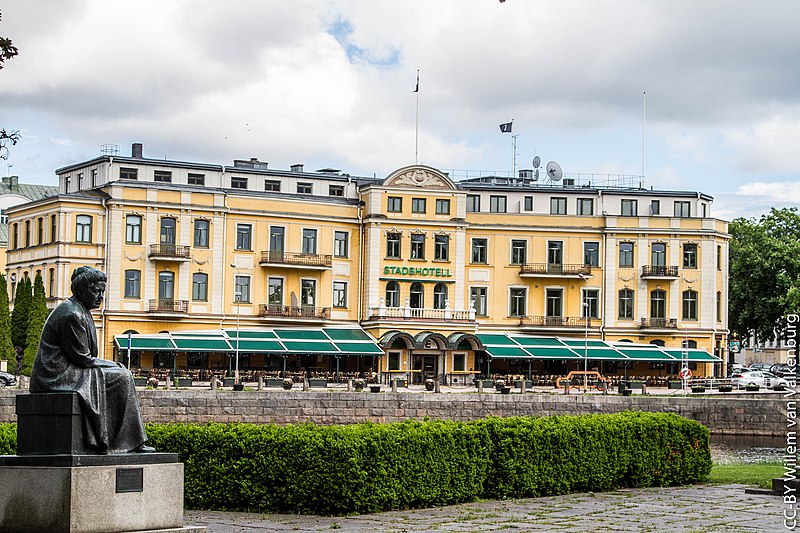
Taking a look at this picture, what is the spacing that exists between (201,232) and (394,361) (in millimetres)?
14625

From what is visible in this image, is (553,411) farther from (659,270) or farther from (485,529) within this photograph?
(485,529)

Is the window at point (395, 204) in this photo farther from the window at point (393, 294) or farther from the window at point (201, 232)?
the window at point (201, 232)

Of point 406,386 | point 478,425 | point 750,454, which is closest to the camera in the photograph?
point 478,425

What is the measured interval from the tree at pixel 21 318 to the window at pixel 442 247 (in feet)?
83.8

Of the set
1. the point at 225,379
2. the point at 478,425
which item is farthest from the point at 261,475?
the point at 225,379

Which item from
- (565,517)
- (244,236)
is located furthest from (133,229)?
(565,517)

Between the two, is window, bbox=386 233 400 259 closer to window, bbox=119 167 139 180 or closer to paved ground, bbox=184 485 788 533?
window, bbox=119 167 139 180

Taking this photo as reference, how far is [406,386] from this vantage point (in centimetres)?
7288

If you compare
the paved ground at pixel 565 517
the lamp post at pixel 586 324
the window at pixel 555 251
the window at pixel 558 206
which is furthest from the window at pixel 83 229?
the paved ground at pixel 565 517

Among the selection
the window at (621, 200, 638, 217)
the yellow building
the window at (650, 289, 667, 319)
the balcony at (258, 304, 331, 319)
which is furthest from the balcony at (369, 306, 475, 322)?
the window at (621, 200, 638, 217)

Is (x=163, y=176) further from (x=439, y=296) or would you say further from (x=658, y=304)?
(x=658, y=304)

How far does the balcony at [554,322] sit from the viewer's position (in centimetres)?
8481

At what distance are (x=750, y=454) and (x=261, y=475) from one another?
100.0 ft

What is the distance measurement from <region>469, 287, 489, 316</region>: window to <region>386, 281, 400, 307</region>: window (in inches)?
202
